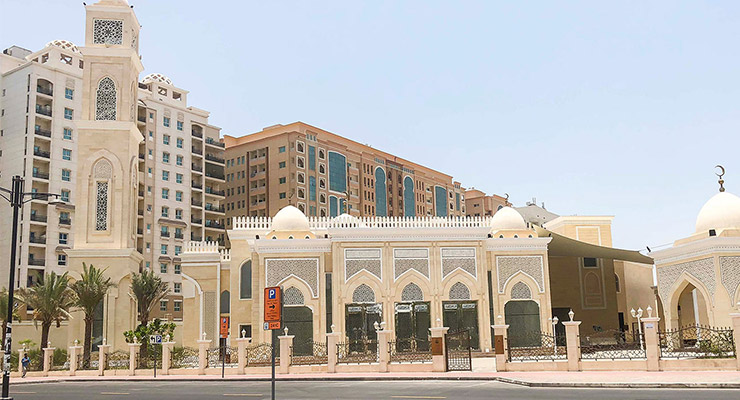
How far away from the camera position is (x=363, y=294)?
32719 millimetres

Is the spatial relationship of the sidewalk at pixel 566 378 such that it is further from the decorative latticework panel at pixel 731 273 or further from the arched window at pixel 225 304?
the arched window at pixel 225 304

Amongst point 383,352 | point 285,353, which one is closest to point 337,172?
point 285,353

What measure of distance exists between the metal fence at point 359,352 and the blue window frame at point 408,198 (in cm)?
6079

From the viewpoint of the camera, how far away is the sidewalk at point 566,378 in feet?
59.2

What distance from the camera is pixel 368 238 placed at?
33.0 metres

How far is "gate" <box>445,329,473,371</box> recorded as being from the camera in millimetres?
25328

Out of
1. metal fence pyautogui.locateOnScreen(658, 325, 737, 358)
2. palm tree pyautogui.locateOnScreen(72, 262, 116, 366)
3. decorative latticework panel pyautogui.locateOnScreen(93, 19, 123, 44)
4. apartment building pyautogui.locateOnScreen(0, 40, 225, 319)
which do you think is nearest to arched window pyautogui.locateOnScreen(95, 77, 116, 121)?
decorative latticework panel pyautogui.locateOnScreen(93, 19, 123, 44)

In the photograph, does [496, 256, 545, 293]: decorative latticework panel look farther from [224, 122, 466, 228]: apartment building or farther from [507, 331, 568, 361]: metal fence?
[224, 122, 466, 228]: apartment building

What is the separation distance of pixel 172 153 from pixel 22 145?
14.5m

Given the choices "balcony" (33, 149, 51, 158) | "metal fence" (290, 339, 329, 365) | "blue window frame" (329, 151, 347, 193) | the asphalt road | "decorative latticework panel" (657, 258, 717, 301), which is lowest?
the asphalt road

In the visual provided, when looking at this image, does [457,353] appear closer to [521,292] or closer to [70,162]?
[521,292]

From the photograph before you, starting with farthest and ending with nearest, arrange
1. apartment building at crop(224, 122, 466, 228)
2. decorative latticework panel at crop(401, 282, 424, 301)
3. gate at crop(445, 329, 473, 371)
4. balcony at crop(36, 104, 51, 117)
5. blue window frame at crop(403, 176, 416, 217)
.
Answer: blue window frame at crop(403, 176, 416, 217)
apartment building at crop(224, 122, 466, 228)
balcony at crop(36, 104, 51, 117)
decorative latticework panel at crop(401, 282, 424, 301)
gate at crop(445, 329, 473, 371)

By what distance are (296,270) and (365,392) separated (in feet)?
48.4

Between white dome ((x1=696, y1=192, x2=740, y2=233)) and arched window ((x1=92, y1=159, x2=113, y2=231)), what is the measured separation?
97.7 ft
